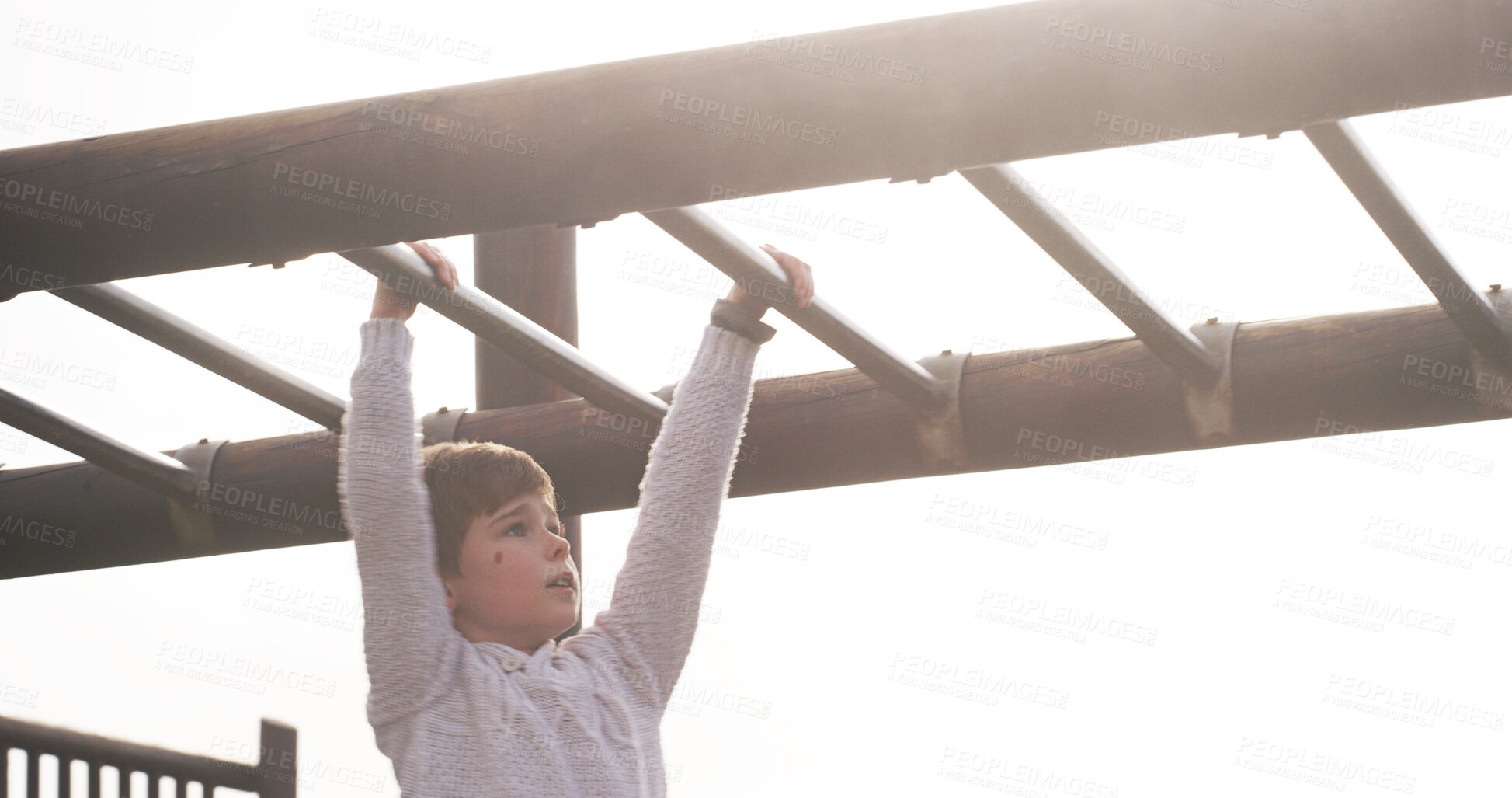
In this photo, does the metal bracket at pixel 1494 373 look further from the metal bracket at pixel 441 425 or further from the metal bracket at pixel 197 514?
the metal bracket at pixel 197 514

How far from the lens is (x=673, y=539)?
2232mm

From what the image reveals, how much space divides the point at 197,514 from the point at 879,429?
1913 millimetres

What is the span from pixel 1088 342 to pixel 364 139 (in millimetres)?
1768

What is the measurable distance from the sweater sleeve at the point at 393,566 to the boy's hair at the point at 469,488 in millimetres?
159

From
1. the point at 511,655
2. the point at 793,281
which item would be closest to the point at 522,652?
the point at 511,655

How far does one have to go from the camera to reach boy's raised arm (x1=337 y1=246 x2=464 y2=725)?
6.84 feet

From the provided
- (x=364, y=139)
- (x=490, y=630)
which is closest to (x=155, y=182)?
(x=364, y=139)

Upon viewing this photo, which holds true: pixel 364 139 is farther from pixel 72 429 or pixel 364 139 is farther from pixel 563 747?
pixel 72 429

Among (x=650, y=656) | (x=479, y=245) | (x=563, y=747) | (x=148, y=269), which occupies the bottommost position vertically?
(x=563, y=747)

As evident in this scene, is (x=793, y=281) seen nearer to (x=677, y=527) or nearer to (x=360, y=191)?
(x=677, y=527)

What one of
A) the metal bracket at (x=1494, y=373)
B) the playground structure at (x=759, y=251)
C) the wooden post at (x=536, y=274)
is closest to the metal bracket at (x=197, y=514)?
the playground structure at (x=759, y=251)

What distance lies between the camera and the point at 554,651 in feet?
7.44

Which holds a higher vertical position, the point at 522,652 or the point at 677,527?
the point at 677,527

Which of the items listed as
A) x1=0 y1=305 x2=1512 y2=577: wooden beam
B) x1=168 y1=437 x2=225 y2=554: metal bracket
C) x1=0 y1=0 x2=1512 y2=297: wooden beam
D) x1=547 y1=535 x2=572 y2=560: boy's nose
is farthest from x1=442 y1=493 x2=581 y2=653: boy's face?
x1=168 y1=437 x2=225 y2=554: metal bracket
